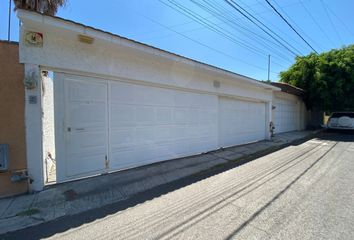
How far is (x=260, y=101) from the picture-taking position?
12414 millimetres

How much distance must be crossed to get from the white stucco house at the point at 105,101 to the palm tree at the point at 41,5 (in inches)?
109

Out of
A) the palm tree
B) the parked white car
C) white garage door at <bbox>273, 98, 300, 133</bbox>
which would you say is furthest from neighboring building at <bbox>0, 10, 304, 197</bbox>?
the parked white car

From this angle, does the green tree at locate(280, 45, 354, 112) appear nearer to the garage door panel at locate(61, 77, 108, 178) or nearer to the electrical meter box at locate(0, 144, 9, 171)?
the garage door panel at locate(61, 77, 108, 178)

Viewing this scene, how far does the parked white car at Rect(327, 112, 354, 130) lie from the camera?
16094mm

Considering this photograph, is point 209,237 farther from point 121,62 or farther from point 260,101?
point 260,101

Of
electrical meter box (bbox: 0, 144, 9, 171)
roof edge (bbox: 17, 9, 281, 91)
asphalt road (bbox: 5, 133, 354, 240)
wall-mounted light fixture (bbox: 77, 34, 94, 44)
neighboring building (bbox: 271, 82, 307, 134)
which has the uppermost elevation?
roof edge (bbox: 17, 9, 281, 91)

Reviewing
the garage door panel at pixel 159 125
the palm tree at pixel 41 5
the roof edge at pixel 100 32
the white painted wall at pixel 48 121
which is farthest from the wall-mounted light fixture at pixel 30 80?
the palm tree at pixel 41 5

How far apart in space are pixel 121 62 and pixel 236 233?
4630 mm

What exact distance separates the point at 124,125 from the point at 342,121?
55.7 ft

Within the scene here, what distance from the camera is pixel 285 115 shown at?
54.5 feet

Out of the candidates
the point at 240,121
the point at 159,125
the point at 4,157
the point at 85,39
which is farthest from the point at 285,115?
the point at 4,157

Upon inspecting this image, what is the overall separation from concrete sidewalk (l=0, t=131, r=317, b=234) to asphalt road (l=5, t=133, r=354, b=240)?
31 centimetres

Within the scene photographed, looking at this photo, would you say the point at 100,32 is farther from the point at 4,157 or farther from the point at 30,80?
the point at 4,157

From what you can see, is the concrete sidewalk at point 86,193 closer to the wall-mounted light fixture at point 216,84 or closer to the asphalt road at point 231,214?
the asphalt road at point 231,214
